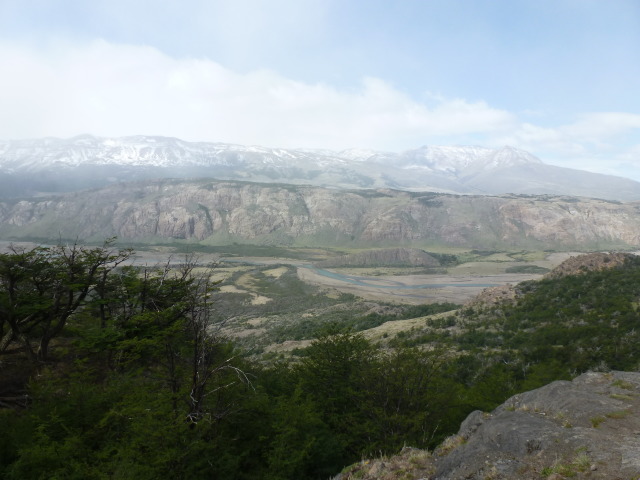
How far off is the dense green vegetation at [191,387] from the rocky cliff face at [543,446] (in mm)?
3312

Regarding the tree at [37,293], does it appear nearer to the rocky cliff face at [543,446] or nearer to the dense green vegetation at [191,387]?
the dense green vegetation at [191,387]

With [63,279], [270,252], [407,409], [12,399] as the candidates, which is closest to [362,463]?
[407,409]

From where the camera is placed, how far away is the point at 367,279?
12519cm

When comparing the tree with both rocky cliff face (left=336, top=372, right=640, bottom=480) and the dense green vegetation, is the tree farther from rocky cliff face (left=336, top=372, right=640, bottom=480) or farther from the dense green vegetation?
rocky cliff face (left=336, top=372, right=640, bottom=480)

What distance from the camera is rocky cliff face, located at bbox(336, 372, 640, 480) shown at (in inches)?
309

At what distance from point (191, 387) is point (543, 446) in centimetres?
1091

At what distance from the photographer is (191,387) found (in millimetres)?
12828

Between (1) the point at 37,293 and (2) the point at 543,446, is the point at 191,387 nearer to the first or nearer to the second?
(2) the point at 543,446

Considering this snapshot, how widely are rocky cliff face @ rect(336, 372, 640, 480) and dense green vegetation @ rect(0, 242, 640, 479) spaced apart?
3312 mm

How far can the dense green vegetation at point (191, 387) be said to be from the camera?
11.7 m

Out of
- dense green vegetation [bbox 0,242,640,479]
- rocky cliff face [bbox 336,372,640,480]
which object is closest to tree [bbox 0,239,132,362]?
dense green vegetation [bbox 0,242,640,479]

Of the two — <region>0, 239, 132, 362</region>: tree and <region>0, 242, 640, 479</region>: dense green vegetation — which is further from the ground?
<region>0, 239, 132, 362</region>: tree

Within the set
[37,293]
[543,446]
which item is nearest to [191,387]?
[543,446]

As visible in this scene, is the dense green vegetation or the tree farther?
the tree
